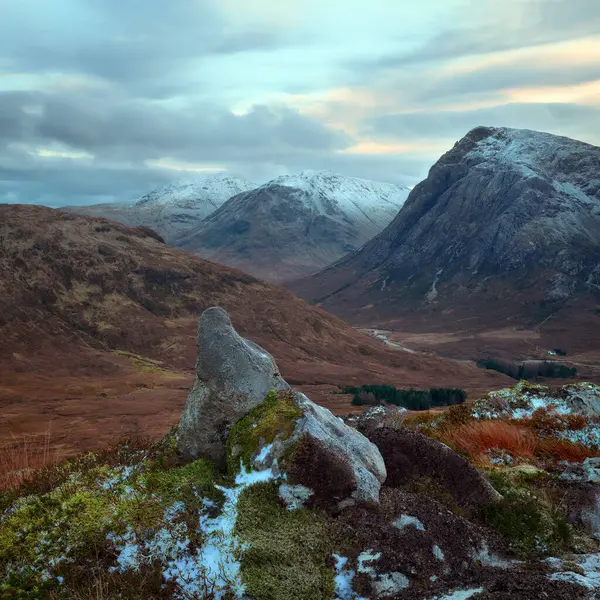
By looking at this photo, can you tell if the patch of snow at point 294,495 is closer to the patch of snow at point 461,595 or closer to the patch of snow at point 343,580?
the patch of snow at point 343,580

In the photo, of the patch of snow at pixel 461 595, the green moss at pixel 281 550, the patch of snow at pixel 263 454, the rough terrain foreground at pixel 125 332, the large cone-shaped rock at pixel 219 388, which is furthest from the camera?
the rough terrain foreground at pixel 125 332

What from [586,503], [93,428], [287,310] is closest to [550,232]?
[287,310]

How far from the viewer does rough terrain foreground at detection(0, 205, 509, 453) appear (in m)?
61.6

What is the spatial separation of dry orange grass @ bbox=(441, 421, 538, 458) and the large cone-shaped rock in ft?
12.4

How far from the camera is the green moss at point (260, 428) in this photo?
6750 mm

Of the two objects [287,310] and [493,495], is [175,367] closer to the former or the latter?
[287,310]

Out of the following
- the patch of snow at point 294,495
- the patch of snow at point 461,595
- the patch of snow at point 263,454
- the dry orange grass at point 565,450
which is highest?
the patch of snow at point 263,454

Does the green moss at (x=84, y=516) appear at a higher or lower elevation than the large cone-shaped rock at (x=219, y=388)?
lower

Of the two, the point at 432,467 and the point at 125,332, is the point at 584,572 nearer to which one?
the point at 432,467

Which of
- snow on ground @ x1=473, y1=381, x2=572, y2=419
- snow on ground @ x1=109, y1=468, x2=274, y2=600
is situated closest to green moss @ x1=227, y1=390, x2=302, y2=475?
snow on ground @ x1=109, y1=468, x2=274, y2=600

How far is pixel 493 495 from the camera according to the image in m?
6.60

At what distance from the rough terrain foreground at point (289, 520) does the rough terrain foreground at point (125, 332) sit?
4333cm

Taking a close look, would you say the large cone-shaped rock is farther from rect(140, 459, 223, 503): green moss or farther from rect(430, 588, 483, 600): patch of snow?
rect(430, 588, 483, 600): patch of snow

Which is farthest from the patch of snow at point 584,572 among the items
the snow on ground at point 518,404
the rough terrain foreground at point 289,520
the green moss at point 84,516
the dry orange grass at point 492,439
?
the snow on ground at point 518,404
